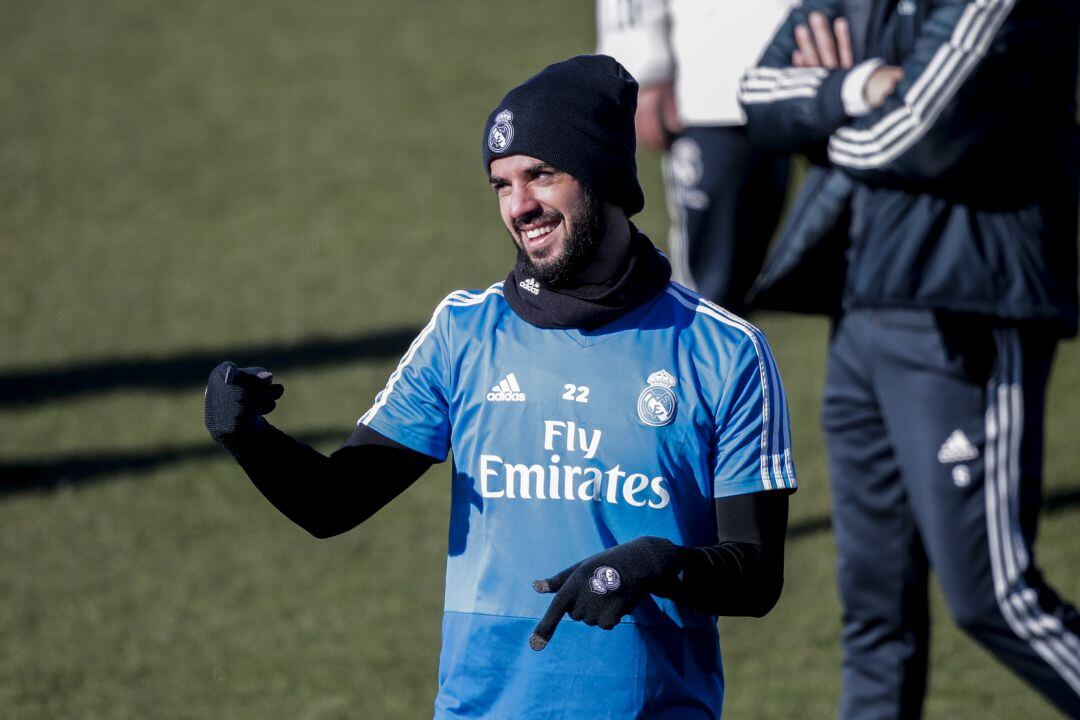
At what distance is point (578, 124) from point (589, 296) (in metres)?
0.34

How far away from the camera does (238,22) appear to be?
61.1 feet

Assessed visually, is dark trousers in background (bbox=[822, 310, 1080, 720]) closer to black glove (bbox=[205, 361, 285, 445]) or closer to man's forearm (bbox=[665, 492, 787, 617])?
man's forearm (bbox=[665, 492, 787, 617])

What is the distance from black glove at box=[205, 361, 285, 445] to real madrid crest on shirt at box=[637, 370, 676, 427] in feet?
2.32

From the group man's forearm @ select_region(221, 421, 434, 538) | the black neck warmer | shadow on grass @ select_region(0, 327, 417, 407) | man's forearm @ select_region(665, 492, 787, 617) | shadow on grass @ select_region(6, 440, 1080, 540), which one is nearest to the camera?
man's forearm @ select_region(665, 492, 787, 617)

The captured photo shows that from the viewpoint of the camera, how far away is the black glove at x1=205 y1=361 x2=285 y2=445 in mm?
2973

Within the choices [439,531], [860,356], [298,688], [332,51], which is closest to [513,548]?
[860,356]

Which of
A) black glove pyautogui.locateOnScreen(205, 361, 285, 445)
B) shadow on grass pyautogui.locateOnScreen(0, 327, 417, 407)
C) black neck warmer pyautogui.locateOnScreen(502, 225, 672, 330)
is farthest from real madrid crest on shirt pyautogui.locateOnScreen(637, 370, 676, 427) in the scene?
shadow on grass pyautogui.locateOnScreen(0, 327, 417, 407)

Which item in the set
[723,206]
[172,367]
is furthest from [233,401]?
[172,367]

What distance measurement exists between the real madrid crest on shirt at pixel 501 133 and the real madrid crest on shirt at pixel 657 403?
560 mm

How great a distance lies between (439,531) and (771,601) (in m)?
4.17

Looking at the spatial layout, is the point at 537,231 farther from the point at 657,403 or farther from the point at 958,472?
the point at 958,472

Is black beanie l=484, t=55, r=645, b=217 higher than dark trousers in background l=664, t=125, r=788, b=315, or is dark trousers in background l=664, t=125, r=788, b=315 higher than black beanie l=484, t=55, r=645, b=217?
black beanie l=484, t=55, r=645, b=217

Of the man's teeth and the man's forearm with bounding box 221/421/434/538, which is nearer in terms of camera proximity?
the man's forearm with bounding box 221/421/434/538

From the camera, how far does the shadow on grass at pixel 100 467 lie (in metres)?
7.43
